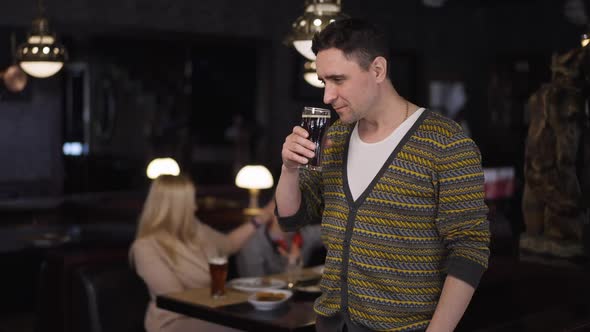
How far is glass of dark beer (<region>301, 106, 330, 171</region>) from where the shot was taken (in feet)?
6.74

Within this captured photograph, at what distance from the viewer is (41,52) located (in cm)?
413

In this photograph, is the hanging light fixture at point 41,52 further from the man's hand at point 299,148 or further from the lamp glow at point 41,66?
the man's hand at point 299,148

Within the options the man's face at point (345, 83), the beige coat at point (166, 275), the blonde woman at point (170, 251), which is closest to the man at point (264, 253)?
the blonde woman at point (170, 251)

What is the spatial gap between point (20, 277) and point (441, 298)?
499 cm

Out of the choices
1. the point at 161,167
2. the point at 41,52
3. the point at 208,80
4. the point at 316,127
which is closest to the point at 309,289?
the point at 316,127

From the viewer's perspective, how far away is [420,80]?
9836mm

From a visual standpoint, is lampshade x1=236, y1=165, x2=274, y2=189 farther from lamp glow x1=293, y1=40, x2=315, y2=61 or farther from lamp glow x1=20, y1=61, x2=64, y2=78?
lamp glow x1=293, y1=40, x2=315, y2=61

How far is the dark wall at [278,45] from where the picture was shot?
699 centimetres

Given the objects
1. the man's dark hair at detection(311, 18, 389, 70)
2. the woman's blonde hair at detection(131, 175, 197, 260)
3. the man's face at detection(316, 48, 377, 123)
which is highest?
the man's dark hair at detection(311, 18, 389, 70)

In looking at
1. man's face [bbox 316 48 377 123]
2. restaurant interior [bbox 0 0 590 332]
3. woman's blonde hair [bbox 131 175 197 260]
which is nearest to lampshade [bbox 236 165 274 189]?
restaurant interior [bbox 0 0 590 332]

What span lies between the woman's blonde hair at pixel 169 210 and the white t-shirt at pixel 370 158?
1.88m

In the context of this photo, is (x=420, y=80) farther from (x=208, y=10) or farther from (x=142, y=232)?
(x=142, y=232)

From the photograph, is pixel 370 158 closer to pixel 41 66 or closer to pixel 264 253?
pixel 264 253

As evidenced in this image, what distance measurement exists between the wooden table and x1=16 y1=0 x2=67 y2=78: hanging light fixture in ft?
4.75
